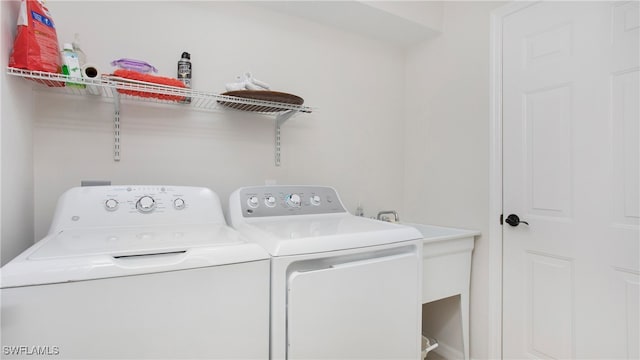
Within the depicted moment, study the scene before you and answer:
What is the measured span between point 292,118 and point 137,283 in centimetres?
138

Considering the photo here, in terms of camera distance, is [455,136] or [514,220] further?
[455,136]

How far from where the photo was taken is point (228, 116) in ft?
5.98

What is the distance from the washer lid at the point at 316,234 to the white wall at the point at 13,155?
0.78 m

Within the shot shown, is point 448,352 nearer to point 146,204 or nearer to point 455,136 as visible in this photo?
point 455,136

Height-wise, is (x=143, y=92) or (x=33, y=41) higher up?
(x=33, y=41)

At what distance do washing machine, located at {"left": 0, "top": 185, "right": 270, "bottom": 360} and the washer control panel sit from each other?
1.28 feet

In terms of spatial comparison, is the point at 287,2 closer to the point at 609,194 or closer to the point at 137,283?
the point at 137,283

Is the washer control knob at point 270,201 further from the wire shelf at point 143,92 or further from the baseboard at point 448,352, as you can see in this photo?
the baseboard at point 448,352

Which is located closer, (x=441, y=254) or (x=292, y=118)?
(x=441, y=254)

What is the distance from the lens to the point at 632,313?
134 cm

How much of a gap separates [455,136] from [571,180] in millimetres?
696

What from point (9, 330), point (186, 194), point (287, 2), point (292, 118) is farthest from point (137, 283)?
point (287, 2)

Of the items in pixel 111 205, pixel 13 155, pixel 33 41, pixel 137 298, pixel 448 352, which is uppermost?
pixel 33 41

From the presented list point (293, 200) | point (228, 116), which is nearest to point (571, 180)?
point (293, 200)
